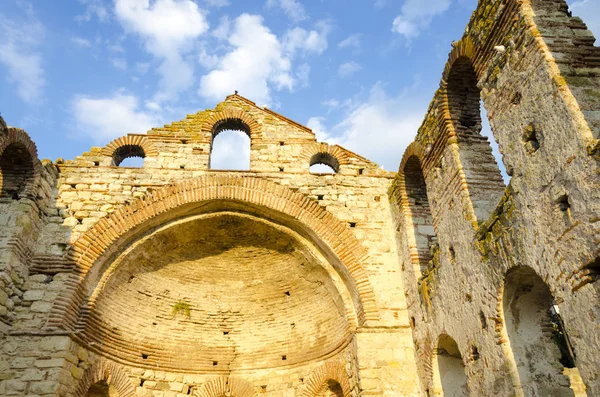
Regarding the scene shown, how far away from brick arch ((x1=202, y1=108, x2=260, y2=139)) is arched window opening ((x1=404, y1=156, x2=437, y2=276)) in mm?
3413

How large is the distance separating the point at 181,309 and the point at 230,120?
13.6 ft

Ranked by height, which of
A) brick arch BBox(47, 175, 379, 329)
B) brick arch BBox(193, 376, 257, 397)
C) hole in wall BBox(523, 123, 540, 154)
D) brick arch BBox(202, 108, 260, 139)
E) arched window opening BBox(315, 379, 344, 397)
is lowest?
arched window opening BBox(315, 379, 344, 397)

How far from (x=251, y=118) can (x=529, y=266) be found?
6989 mm

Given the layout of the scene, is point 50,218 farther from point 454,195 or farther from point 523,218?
point 523,218

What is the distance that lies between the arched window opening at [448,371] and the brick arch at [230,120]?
5.65 m

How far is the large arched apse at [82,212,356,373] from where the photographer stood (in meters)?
8.79

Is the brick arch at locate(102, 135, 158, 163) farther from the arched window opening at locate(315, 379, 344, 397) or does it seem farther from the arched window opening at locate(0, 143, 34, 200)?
the arched window opening at locate(315, 379, 344, 397)

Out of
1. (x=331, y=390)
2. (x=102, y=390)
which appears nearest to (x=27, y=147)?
(x=102, y=390)

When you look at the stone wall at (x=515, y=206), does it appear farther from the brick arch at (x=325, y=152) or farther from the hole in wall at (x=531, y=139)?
the brick arch at (x=325, y=152)

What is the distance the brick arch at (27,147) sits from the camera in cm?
773

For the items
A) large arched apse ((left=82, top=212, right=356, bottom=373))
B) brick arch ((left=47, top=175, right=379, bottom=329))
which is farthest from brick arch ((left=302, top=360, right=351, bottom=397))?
brick arch ((left=47, top=175, right=379, bottom=329))

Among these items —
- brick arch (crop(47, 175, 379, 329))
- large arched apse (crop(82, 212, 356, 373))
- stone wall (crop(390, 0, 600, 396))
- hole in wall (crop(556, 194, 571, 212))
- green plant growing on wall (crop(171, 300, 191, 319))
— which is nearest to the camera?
stone wall (crop(390, 0, 600, 396))

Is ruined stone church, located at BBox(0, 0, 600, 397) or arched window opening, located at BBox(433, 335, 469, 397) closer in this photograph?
ruined stone church, located at BBox(0, 0, 600, 397)

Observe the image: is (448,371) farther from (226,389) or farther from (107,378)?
(107,378)
